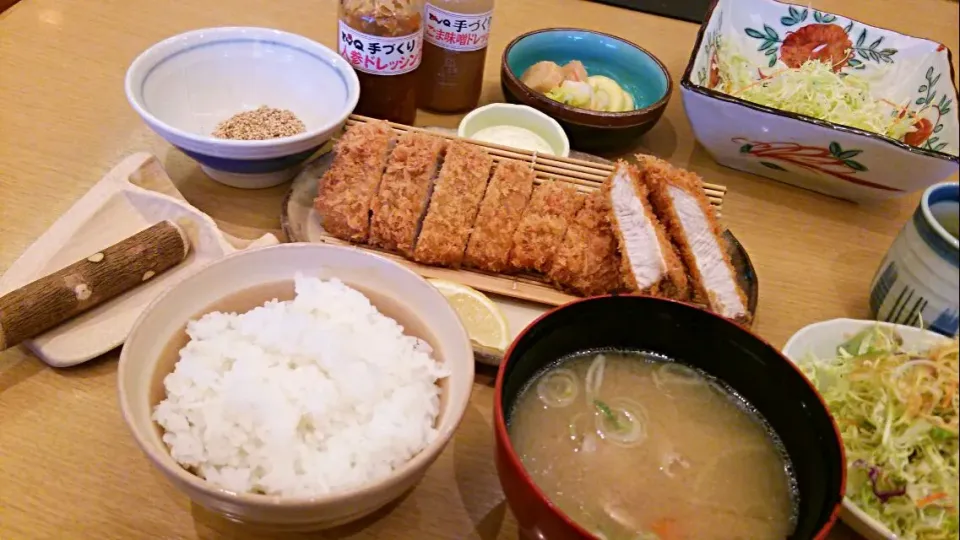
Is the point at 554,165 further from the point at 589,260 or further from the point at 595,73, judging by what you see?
the point at 595,73

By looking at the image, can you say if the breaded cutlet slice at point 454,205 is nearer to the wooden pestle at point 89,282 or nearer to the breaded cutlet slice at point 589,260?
the breaded cutlet slice at point 589,260

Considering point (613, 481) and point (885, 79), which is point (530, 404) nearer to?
point (613, 481)

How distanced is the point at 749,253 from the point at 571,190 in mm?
547

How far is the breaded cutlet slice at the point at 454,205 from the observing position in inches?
66.8

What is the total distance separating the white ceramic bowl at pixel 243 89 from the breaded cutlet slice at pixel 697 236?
32.2 inches

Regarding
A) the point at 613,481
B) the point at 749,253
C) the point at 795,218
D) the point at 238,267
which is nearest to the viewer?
the point at 613,481

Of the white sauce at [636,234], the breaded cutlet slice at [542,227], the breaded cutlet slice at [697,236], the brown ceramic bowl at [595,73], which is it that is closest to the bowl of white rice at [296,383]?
the breaded cutlet slice at [542,227]

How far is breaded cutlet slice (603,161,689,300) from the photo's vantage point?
1597 millimetres

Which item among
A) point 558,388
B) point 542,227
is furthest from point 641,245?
point 558,388

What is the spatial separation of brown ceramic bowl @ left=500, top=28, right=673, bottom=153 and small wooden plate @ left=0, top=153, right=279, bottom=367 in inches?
37.0

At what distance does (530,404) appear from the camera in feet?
3.80

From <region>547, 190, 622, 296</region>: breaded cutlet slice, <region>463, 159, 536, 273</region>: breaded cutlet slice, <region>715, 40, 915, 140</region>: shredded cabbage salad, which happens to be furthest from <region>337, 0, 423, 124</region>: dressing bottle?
<region>715, 40, 915, 140</region>: shredded cabbage salad

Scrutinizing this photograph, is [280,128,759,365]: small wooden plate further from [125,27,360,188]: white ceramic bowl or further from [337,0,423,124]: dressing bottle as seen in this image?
[337,0,423,124]: dressing bottle

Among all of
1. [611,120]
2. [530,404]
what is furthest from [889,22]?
[530,404]
